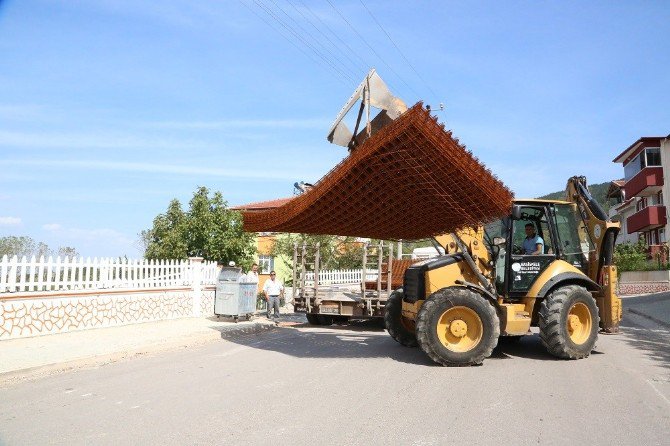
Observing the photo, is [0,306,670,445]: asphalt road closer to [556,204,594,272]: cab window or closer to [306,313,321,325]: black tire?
[556,204,594,272]: cab window

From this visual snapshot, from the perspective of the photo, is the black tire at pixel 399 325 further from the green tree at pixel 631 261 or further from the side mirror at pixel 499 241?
the green tree at pixel 631 261

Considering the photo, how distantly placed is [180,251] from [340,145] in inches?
763

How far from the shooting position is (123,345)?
33.7ft

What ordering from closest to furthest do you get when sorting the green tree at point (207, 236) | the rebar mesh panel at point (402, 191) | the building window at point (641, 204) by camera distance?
the rebar mesh panel at point (402, 191) → the green tree at point (207, 236) → the building window at point (641, 204)

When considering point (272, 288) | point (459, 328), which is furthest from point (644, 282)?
point (459, 328)

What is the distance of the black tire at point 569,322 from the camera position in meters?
8.48

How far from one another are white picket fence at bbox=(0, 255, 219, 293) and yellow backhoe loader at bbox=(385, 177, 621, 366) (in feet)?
24.4

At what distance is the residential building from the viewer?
38.4 meters

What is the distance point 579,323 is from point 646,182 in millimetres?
35357

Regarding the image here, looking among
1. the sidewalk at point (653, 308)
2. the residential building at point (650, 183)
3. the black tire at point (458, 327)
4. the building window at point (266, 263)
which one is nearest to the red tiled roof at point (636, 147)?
the residential building at point (650, 183)

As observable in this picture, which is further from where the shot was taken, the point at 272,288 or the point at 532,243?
the point at 272,288

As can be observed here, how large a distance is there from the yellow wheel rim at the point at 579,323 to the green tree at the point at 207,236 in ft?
63.9

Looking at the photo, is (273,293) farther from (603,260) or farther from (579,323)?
(603,260)

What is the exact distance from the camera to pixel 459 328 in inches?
331
